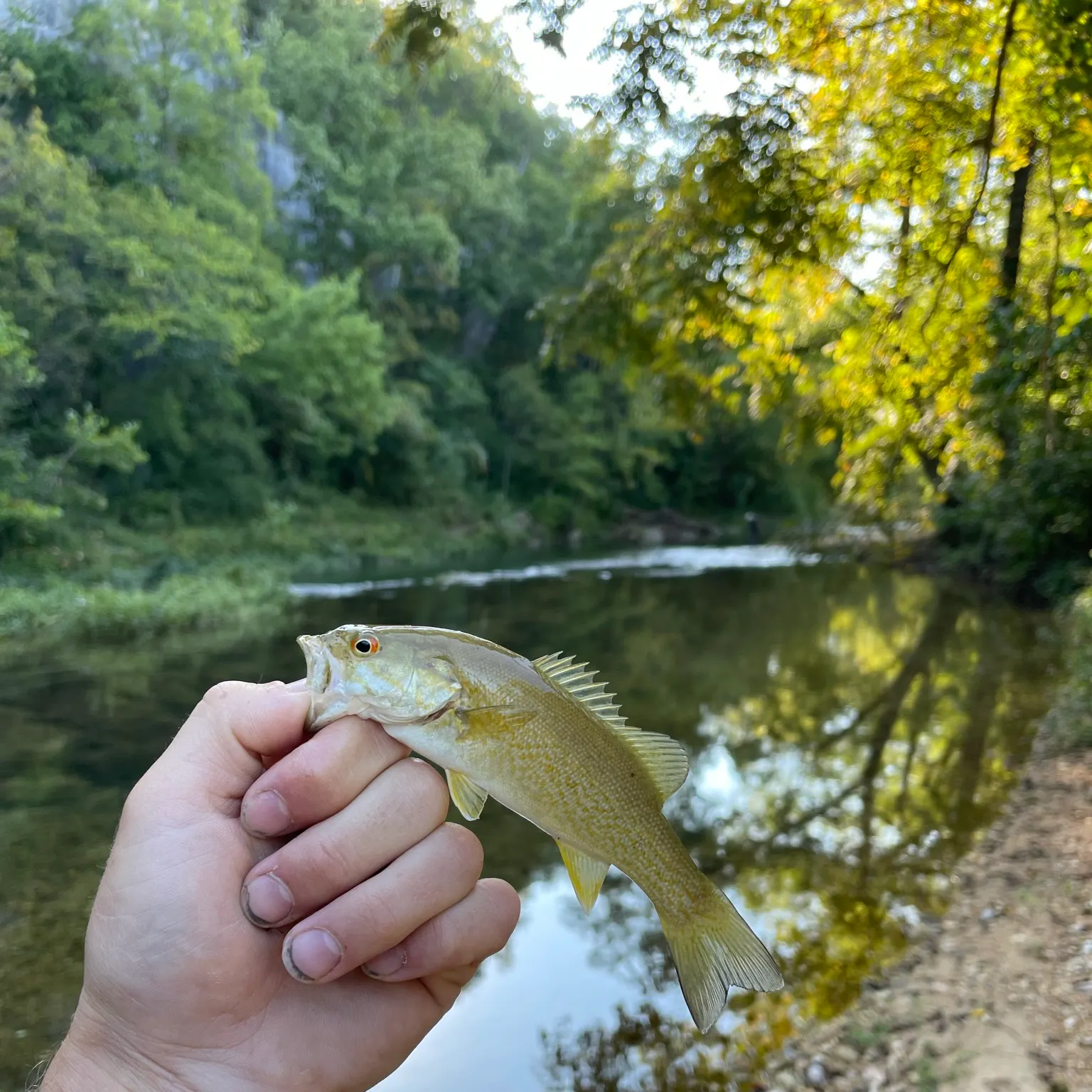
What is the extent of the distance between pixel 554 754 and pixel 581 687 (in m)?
0.15

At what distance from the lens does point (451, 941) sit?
1.38 m

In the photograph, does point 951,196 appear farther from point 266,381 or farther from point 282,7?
point 282,7

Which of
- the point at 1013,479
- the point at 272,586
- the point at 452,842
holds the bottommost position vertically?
the point at 272,586

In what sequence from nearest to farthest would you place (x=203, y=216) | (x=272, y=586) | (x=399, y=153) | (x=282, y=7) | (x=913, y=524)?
(x=272, y=586) < (x=913, y=524) < (x=203, y=216) < (x=282, y=7) < (x=399, y=153)

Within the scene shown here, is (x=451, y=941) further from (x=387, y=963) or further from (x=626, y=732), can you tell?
(x=626, y=732)

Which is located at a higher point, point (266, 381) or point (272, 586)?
point (266, 381)

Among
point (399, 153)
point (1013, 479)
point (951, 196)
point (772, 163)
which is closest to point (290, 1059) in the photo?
point (772, 163)

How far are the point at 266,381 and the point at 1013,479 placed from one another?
1986cm

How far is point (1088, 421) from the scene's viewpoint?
6434mm

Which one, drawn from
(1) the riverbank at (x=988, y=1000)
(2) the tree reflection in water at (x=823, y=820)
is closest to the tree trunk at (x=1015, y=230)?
(2) the tree reflection in water at (x=823, y=820)

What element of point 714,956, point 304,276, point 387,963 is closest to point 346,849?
point 387,963

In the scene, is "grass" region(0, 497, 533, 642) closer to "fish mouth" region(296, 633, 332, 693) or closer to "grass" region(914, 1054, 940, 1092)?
"grass" region(914, 1054, 940, 1092)

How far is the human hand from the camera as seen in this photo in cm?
126

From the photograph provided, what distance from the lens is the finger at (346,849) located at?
1.25 meters
